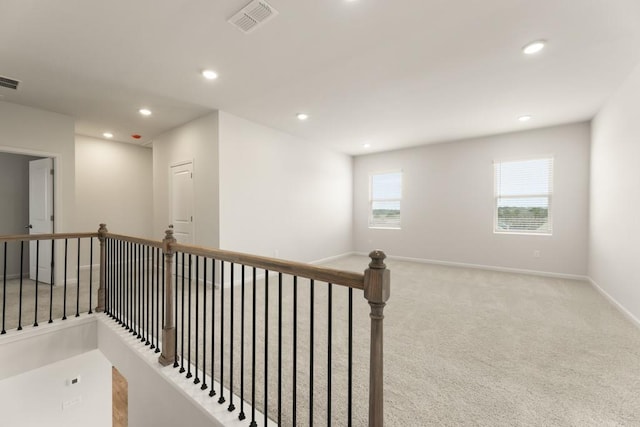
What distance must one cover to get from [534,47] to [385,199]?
436cm

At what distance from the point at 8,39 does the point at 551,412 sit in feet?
15.9

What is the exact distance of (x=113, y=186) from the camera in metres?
5.62

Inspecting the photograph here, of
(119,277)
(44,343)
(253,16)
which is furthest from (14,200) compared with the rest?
(253,16)

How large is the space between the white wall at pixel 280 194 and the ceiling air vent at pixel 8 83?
86.8 inches

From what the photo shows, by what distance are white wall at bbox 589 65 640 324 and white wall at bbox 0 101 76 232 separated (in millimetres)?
7136

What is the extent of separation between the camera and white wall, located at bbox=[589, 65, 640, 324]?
2.84 meters

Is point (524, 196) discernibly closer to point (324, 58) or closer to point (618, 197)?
point (618, 197)

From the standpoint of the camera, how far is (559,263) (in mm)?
4707

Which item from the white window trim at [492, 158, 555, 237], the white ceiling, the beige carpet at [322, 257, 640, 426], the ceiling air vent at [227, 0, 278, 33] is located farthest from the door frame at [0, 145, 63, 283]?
the white window trim at [492, 158, 555, 237]

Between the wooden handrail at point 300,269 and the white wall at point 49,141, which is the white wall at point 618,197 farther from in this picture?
the white wall at point 49,141

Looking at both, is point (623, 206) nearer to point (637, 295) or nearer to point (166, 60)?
point (637, 295)

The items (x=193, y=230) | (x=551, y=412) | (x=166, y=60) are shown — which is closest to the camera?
(x=551, y=412)

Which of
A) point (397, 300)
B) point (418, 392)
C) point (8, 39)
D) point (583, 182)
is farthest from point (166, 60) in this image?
point (583, 182)

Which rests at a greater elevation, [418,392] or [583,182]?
[583,182]
